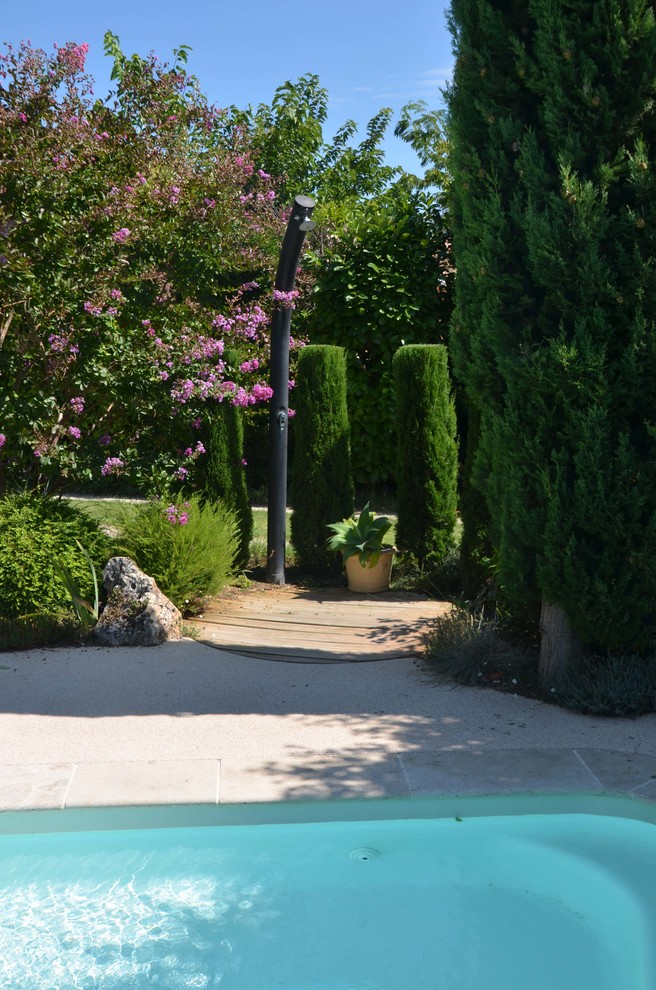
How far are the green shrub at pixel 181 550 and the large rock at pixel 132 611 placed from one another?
0.44 metres

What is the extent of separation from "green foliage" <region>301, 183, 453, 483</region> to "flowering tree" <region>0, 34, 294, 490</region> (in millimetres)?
4101

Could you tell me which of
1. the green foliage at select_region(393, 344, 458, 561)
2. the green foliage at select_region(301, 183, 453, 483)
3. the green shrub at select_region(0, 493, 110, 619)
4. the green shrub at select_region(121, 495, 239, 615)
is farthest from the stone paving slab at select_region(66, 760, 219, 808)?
the green foliage at select_region(301, 183, 453, 483)

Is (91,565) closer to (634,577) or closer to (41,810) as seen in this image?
(41,810)

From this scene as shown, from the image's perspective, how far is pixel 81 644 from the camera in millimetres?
6586

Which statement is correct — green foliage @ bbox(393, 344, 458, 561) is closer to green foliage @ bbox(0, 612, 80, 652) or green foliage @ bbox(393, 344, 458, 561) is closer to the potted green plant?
the potted green plant

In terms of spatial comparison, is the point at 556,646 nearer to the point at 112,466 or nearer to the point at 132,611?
the point at 132,611

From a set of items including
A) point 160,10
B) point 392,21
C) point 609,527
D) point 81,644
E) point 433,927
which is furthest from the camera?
point 392,21

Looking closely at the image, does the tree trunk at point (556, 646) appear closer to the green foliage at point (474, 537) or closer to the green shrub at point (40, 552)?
the green foliage at point (474, 537)

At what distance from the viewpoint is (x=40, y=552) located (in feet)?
22.1

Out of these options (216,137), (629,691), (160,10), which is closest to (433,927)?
(629,691)

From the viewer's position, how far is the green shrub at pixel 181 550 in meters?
7.30

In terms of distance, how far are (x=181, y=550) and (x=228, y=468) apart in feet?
5.44

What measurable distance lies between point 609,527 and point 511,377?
39.0 inches

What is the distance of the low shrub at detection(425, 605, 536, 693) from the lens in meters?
5.71
